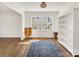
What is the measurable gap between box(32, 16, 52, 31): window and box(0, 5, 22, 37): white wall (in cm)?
144

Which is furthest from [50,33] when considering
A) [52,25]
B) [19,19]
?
[19,19]

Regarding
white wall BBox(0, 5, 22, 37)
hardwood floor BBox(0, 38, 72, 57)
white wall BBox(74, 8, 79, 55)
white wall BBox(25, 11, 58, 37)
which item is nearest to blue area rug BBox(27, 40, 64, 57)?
hardwood floor BBox(0, 38, 72, 57)

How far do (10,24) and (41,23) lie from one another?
8.20ft

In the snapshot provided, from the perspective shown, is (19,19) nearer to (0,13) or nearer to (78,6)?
(0,13)

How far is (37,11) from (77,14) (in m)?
6.86

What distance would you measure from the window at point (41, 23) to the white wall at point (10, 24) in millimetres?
1439

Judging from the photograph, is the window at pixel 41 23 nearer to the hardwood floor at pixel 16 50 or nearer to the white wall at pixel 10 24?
the white wall at pixel 10 24

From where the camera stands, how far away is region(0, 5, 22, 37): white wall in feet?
36.2

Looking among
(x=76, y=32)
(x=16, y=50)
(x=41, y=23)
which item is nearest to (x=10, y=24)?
(x=41, y=23)

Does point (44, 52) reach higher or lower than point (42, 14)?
lower

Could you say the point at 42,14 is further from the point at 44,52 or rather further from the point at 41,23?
the point at 44,52

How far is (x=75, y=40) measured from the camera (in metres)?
4.98

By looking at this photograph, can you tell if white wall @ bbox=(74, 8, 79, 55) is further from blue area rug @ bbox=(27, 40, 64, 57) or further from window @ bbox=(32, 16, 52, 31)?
window @ bbox=(32, 16, 52, 31)

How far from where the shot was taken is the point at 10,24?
11.1 m
